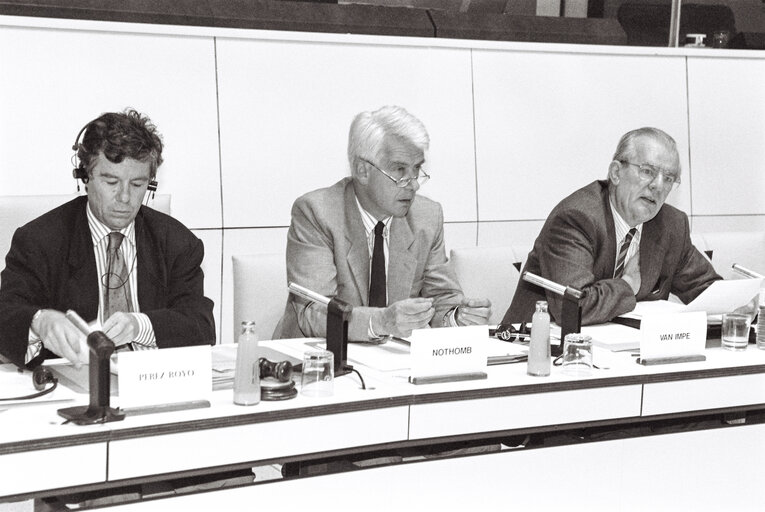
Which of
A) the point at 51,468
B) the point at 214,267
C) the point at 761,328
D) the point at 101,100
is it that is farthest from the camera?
the point at 214,267

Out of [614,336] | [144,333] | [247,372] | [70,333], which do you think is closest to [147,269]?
[144,333]

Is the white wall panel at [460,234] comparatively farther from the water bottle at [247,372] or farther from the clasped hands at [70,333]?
the water bottle at [247,372]

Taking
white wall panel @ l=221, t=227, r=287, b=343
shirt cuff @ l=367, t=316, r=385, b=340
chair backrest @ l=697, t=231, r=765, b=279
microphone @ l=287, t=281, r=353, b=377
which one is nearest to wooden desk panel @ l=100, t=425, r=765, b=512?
microphone @ l=287, t=281, r=353, b=377

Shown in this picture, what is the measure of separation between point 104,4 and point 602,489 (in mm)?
2567

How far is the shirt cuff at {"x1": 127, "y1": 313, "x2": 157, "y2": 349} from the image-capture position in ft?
7.63

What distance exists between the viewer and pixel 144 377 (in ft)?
6.13

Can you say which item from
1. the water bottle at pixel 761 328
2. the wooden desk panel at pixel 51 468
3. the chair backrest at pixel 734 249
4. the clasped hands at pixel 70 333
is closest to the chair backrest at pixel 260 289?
the clasped hands at pixel 70 333

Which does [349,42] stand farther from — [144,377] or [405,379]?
[144,377]

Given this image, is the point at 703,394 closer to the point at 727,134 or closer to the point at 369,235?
the point at 369,235

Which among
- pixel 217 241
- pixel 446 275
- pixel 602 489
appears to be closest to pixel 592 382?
pixel 602 489

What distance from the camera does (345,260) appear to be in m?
2.77

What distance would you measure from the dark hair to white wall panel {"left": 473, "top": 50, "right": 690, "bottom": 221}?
2150mm

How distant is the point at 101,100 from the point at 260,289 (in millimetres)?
1194

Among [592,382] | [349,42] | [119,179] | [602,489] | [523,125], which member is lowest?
[602,489]
